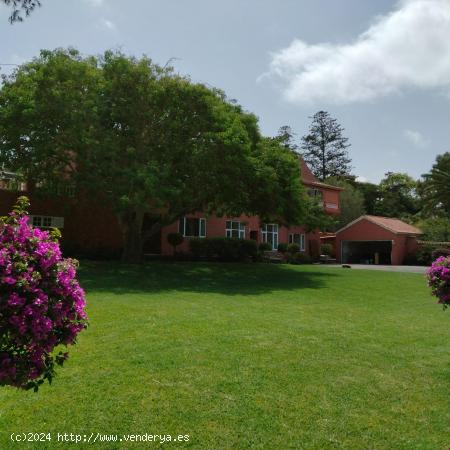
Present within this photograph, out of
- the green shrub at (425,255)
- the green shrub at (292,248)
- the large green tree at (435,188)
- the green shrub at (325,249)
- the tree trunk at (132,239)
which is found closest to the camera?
the tree trunk at (132,239)

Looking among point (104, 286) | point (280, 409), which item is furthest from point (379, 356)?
point (104, 286)

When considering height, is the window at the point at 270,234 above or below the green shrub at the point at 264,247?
above

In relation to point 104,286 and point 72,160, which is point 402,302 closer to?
point 104,286

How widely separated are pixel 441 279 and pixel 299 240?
3289 centimetres

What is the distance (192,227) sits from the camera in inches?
1223

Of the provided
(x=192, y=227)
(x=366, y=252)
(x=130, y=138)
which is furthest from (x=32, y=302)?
(x=366, y=252)

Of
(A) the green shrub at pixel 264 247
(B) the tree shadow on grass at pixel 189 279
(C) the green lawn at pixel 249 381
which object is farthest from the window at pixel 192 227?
(C) the green lawn at pixel 249 381

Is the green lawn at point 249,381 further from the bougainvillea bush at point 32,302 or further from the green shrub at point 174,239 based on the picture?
the green shrub at point 174,239

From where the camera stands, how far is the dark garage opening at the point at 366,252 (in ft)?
141

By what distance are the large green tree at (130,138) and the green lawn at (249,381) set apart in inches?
366

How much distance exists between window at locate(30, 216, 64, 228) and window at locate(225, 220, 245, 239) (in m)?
11.9

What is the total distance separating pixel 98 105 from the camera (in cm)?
1934

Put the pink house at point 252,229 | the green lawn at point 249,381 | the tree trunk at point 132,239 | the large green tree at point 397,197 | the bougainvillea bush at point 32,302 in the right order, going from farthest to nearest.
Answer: the large green tree at point 397,197 < the pink house at point 252,229 < the tree trunk at point 132,239 < the green lawn at point 249,381 < the bougainvillea bush at point 32,302

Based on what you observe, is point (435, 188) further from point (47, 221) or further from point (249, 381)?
point (249, 381)
